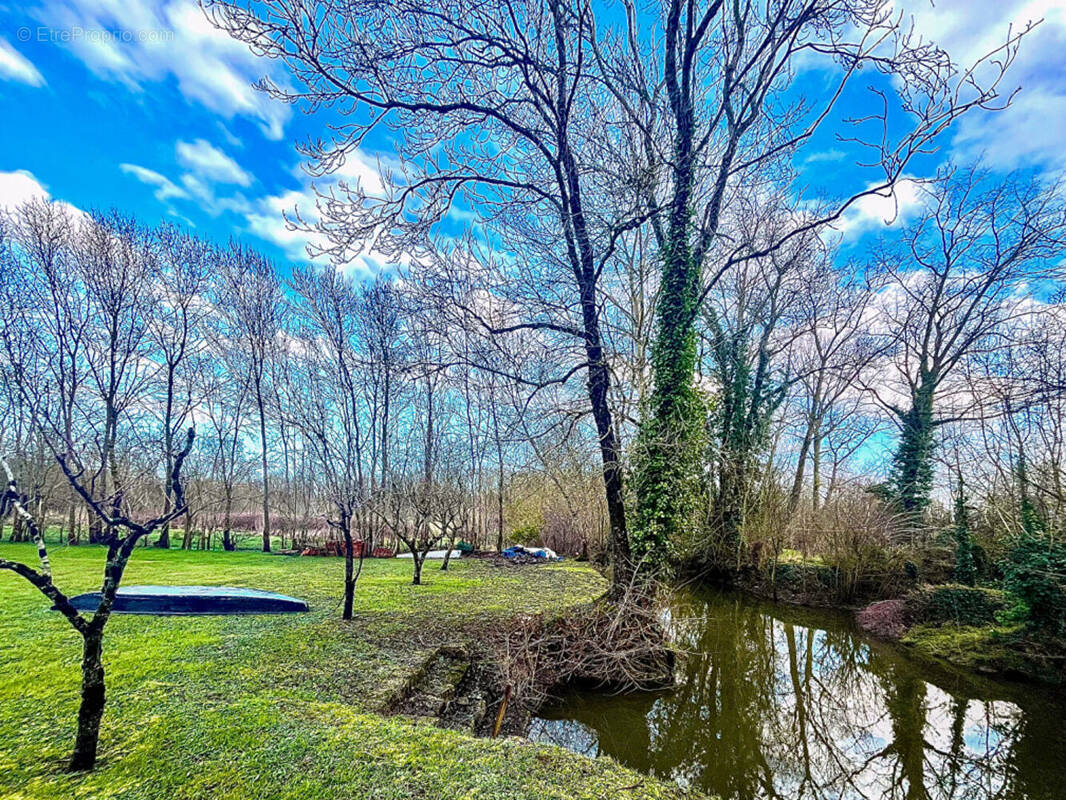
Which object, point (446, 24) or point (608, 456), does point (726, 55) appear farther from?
point (608, 456)

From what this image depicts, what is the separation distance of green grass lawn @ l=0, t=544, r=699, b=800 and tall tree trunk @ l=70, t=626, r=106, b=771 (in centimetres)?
9

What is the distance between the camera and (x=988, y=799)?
3316mm

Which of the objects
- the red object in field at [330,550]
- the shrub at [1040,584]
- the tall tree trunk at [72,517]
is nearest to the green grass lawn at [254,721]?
the shrub at [1040,584]

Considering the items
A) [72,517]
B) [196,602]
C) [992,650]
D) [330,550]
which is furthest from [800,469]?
[72,517]

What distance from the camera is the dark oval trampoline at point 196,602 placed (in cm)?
548

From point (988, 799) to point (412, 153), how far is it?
861 centimetres

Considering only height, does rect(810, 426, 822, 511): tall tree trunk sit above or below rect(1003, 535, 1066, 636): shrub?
above

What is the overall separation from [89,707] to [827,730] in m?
5.82

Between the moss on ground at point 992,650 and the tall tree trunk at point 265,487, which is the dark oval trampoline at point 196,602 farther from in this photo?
the tall tree trunk at point 265,487

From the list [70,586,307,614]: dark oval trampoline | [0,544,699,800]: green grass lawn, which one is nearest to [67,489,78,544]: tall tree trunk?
[0,544,699,800]: green grass lawn

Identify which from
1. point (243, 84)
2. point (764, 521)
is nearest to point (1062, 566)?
point (764, 521)

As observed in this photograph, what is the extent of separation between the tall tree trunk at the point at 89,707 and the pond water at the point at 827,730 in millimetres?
3048

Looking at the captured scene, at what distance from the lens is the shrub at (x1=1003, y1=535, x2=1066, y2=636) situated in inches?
224

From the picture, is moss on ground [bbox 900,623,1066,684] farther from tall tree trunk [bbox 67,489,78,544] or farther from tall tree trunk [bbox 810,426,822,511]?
tall tree trunk [bbox 67,489,78,544]
